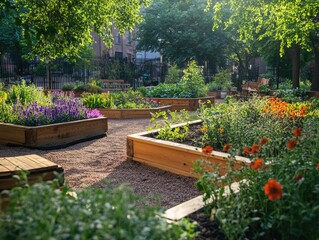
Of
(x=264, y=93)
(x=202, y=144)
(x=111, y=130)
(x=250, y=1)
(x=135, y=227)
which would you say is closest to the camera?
(x=135, y=227)

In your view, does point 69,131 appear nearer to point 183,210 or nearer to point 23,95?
point 23,95

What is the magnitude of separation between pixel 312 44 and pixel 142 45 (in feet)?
58.7

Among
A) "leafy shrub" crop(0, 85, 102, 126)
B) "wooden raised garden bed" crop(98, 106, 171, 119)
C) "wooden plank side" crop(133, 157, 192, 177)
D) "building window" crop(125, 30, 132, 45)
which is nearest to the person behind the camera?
"wooden plank side" crop(133, 157, 192, 177)

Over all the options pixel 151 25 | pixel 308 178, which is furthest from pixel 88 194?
pixel 151 25

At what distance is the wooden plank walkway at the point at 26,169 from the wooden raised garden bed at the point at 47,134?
9.30 ft

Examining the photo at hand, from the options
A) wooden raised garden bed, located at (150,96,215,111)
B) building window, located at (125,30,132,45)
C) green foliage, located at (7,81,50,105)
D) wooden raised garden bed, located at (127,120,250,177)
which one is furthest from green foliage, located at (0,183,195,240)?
building window, located at (125,30,132,45)

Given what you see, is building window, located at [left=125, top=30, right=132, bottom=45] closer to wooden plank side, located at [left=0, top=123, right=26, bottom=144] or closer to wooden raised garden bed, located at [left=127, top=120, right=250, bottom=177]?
wooden plank side, located at [left=0, top=123, right=26, bottom=144]

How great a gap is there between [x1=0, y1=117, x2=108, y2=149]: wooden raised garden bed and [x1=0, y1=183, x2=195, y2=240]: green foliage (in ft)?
16.3

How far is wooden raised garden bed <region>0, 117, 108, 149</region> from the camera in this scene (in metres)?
6.71

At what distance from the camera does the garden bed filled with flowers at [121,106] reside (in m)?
11.3

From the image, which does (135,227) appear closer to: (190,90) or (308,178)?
(308,178)

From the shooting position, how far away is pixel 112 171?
547 centimetres

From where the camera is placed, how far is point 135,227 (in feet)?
6.04

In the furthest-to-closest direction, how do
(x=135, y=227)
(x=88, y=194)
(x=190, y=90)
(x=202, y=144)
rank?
(x=190, y=90) → (x=202, y=144) → (x=88, y=194) → (x=135, y=227)
